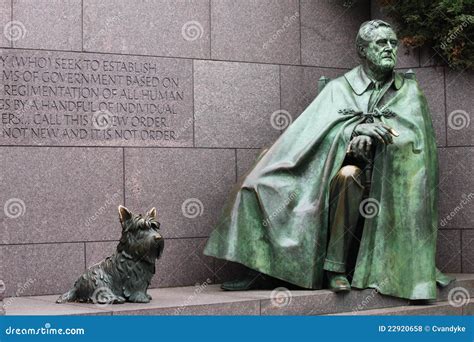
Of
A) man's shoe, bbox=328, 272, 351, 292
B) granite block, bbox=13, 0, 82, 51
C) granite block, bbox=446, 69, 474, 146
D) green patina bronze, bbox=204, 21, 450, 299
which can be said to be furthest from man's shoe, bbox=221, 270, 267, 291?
granite block, bbox=446, 69, 474, 146

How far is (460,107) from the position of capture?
38.3ft

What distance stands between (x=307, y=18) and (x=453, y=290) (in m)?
3.49

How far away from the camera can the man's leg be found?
9.91 meters

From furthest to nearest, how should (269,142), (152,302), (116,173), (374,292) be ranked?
(269,142) < (116,173) < (374,292) < (152,302)

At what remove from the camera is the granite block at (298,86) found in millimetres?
11898

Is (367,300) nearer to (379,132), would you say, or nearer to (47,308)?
(379,132)

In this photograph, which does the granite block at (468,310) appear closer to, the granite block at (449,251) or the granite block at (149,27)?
the granite block at (449,251)

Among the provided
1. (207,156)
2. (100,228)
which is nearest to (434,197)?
(207,156)

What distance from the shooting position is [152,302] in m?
9.23

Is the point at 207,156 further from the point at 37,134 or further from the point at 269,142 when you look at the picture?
the point at 37,134

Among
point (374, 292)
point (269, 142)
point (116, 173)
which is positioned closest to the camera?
point (374, 292)

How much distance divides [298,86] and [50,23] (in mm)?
2883

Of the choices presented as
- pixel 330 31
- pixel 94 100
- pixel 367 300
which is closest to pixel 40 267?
pixel 94 100

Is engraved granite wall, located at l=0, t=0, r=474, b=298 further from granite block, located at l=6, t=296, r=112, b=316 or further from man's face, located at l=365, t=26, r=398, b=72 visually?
man's face, located at l=365, t=26, r=398, b=72
